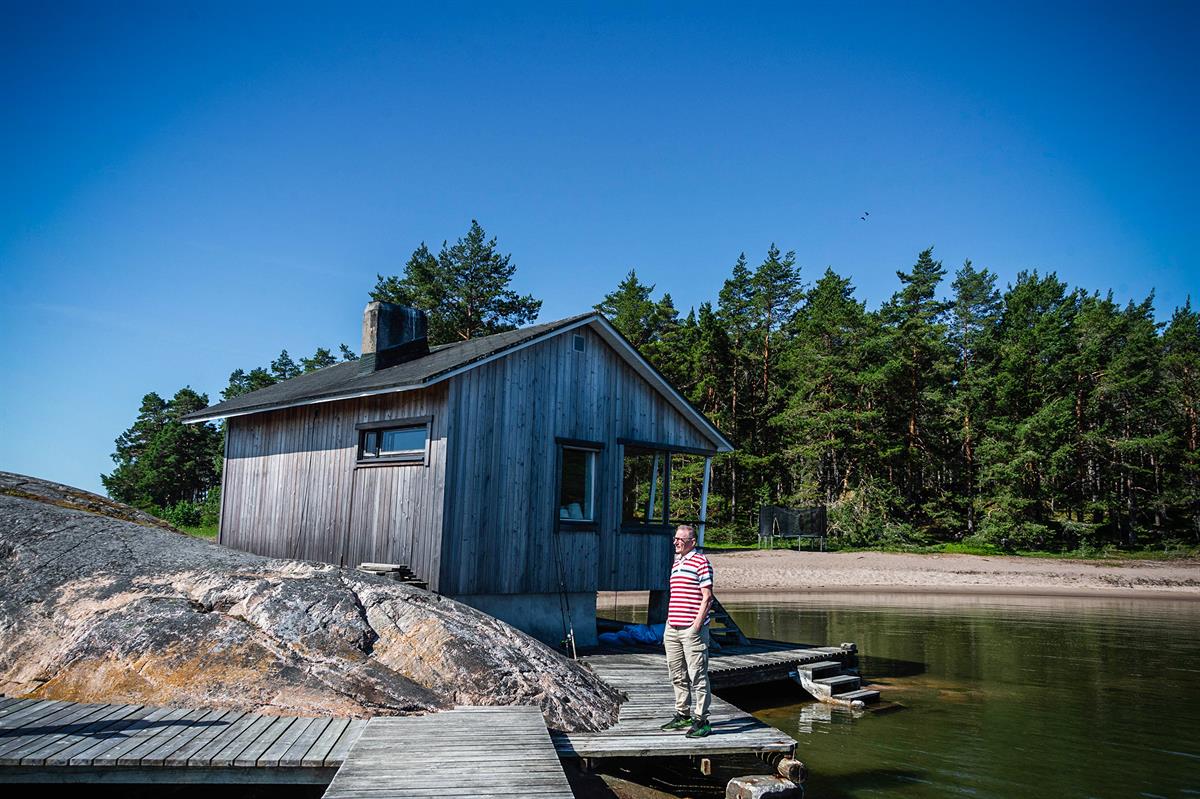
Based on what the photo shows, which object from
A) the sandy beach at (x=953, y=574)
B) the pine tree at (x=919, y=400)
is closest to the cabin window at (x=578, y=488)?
the sandy beach at (x=953, y=574)

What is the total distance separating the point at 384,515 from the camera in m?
13.7

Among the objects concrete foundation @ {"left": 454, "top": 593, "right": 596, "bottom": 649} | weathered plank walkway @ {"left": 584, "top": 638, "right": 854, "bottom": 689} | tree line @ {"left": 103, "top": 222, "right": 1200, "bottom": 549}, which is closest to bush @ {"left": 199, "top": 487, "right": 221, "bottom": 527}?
tree line @ {"left": 103, "top": 222, "right": 1200, "bottom": 549}

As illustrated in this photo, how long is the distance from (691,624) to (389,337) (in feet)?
34.6

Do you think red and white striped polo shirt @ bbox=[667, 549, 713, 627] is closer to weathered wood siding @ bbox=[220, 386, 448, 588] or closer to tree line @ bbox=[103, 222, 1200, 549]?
weathered wood siding @ bbox=[220, 386, 448, 588]

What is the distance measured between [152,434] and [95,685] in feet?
281

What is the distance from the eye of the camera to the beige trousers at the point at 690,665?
27.1 feet

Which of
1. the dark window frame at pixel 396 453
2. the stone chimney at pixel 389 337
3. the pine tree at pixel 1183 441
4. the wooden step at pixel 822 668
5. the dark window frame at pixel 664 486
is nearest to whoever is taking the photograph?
the dark window frame at pixel 396 453

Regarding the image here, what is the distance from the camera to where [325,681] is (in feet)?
29.0

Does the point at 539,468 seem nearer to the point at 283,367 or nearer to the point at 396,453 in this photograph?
the point at 396,453

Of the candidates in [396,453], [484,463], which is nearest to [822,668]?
[484,463]

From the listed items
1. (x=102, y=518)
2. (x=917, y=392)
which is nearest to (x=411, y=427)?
(x=102, y=518)

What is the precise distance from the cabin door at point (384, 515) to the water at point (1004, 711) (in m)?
6.88

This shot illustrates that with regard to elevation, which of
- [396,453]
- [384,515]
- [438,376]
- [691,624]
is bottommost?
[691,624]

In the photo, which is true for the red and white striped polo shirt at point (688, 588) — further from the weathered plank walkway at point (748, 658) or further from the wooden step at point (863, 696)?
the wooden step at point (863, 696)
